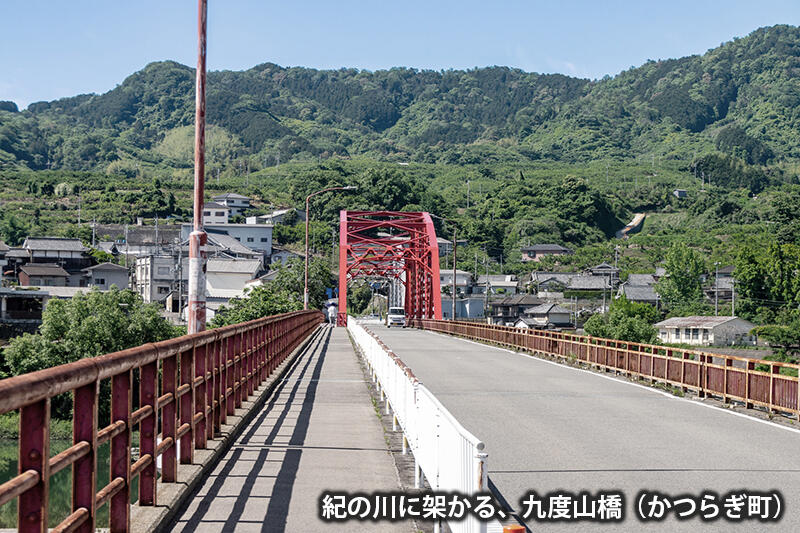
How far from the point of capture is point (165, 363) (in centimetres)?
684

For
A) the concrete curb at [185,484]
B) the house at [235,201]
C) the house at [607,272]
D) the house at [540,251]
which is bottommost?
the concrete curb at [185,484]

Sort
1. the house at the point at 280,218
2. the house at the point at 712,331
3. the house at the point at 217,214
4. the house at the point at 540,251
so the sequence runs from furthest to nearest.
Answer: the house at the point at 540,251, the house at the point at 280,218, the house at the point at 217,214, the house at the point at 712,331

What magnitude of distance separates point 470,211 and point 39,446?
149 metres

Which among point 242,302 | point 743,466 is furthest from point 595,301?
point 743,466

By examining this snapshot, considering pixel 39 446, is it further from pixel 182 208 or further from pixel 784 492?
pixel 182 208

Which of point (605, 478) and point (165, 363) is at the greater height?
point (165, 363)

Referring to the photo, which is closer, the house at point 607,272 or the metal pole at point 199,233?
the metal pole at point 199,233

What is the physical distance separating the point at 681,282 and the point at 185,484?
92.2 m

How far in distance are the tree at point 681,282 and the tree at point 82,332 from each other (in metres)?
63.9

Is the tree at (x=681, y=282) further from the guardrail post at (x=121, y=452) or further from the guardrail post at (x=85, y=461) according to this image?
the guardrail post at (x=85, y=461)

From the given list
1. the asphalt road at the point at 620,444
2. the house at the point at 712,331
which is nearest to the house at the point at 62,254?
the house at the point at 712,331

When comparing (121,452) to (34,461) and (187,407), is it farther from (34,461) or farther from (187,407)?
(187,407)

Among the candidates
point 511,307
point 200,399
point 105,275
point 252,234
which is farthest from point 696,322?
point 200,399

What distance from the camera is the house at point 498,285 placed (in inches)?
4281
